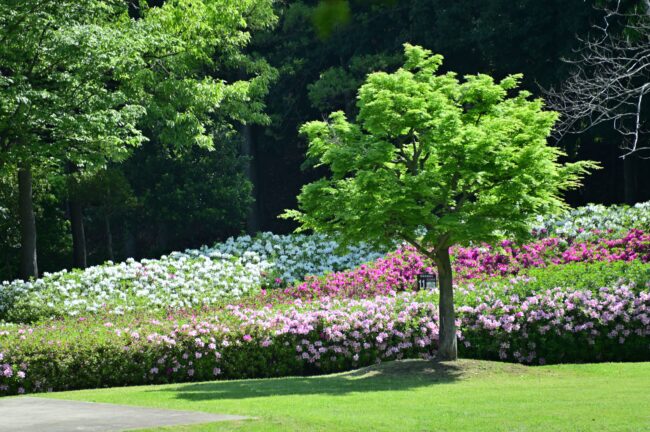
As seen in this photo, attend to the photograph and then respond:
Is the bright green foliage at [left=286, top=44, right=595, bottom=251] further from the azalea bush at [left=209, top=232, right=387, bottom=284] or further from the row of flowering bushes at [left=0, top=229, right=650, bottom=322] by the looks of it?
the azalea bush at [left=209, top=232, right=387, bottom=284]

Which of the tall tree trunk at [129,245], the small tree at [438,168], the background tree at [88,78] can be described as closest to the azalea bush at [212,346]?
the small tree at [438,168]

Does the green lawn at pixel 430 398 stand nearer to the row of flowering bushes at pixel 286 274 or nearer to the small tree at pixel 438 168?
the small tree at pixel 438 168

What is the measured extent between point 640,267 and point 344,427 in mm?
9242

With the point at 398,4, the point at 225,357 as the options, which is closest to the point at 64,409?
the point at 225,357

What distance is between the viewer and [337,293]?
19.7 m

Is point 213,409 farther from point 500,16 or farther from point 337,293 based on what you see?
point 500,16

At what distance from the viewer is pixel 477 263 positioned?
20.0 meters

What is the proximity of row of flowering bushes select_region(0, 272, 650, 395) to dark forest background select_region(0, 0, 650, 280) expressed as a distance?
34.5ft

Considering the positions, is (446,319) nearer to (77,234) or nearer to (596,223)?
(596,223)

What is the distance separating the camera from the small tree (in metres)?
12.6

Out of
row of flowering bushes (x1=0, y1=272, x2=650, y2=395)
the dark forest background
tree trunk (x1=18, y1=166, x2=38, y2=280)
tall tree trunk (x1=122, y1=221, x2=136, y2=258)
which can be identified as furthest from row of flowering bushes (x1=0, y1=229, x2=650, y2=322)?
tall tree trunk (x1=122, y1=221, x2=136, y2=258)

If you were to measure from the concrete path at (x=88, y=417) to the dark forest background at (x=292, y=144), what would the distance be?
14371 millimetres

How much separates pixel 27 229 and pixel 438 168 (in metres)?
12.5

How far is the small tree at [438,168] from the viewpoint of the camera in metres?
12.6
